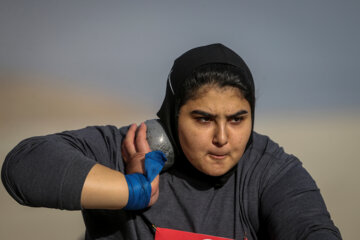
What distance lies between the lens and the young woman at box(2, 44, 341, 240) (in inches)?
60.1

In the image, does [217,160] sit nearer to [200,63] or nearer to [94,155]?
[200,63]

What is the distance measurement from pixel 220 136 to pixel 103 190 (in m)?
0.65

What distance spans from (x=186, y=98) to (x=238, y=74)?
314 millimetres

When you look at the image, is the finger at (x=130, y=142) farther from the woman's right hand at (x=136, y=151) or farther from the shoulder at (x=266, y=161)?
the shoulder at (x=266, y=161)

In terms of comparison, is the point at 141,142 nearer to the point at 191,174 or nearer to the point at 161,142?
the point at 161,142

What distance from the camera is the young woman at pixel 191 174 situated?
1527 millimetres

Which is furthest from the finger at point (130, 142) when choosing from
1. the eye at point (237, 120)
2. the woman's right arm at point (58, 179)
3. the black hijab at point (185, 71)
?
the eye at point (237, 120)

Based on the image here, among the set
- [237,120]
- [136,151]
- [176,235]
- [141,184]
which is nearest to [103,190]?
[141,184]

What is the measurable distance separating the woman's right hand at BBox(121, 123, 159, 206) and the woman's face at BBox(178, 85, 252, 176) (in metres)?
0.25

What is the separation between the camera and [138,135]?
1.97m

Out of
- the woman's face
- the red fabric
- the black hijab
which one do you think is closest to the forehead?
the woman's face

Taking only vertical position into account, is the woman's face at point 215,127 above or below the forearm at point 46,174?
above

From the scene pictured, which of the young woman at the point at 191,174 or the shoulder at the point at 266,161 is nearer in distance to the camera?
the young woman at the point at 191,174

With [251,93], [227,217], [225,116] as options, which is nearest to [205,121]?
[225,116]
